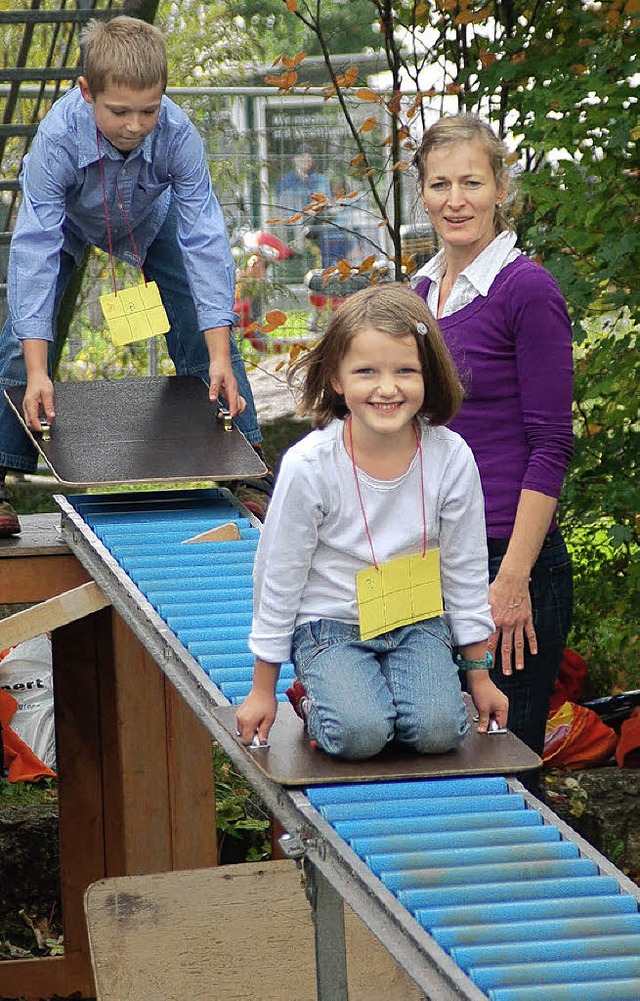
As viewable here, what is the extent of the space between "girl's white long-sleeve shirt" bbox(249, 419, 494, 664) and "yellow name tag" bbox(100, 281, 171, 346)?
1.50 metres

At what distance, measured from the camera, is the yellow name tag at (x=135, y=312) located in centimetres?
396

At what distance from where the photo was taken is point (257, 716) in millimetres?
2516

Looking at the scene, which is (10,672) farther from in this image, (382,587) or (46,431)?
(382,587)

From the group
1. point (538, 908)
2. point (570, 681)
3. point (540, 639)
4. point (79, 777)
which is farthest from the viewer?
point (570, 681)

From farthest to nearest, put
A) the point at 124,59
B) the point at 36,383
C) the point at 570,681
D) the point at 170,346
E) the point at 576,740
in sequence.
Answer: the point at 570,681
the point at 576,740
the point at 170,346
the point at 36,383
the point at 124,59

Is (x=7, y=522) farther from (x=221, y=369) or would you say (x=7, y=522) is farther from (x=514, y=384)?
(x=514, y=384)

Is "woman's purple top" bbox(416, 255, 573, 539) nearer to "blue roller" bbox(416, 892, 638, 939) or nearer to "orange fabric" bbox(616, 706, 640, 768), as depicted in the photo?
"blue roller" bbox(416, 892, 638, 939)

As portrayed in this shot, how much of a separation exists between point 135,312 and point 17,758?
250cm

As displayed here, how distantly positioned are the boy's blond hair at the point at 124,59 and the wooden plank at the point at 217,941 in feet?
6.61

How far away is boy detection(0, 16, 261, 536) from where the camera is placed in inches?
145

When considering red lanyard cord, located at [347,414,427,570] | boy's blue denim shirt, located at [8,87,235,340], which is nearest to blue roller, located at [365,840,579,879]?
red lanyard cord, located at [347,414,427,570]

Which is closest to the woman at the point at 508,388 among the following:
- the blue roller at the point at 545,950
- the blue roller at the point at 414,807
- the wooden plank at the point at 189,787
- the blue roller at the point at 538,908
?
the blue roller at the point at 414,807

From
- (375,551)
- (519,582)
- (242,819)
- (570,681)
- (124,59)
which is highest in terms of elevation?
(124,59)

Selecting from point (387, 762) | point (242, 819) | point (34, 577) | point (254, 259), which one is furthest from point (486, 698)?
point (254, 259)
